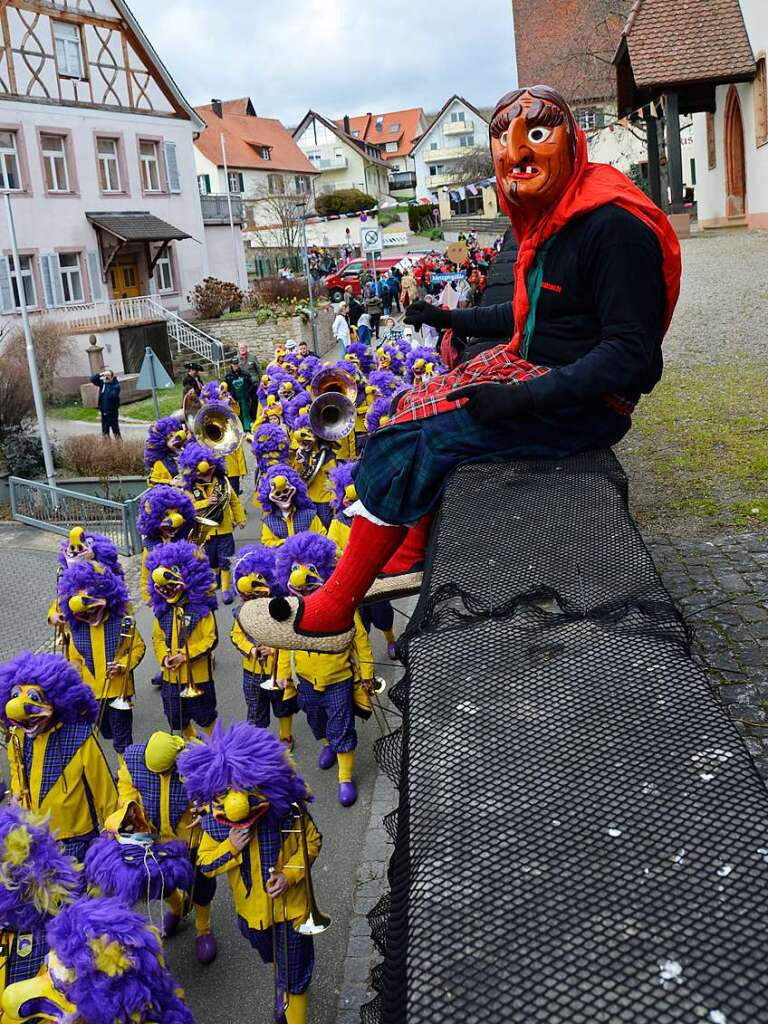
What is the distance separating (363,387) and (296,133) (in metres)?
85.0

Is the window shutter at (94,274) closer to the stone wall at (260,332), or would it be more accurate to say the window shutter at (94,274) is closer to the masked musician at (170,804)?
the stone wall at (260,332)

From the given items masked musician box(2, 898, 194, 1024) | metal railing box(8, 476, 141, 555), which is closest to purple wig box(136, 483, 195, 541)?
metal railing box(8, 476, 141, 555)

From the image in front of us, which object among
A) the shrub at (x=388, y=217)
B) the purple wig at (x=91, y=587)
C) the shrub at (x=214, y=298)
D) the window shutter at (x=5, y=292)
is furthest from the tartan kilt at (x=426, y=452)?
the shrub at (x=388, y=217)

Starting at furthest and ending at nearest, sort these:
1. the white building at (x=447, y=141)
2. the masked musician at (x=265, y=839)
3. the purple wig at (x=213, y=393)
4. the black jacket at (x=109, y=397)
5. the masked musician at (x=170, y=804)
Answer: the white building at (x=447, y=141) < the black jacket at (x=109, y=397) < the purple wig at (x=213, y=393) < the masked musician at (x=170, y=804) < the masked musician at (x=265, y=839)

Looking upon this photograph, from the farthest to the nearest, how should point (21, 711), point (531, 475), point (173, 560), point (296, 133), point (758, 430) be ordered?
point (296, 133), point (758, 430), point (173, 560), point (21, 711), point (531, 475)

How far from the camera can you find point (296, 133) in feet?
306

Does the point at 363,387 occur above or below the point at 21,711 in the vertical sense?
above

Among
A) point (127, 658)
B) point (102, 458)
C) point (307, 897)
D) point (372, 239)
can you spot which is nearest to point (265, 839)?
point (307, 897)

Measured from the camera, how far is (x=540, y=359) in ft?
12.0

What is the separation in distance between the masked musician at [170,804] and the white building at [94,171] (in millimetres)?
24738

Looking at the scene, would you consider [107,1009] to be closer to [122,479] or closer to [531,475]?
[531,475]

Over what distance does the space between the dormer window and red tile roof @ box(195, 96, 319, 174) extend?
28073 millimetres

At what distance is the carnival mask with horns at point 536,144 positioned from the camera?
3494 mm

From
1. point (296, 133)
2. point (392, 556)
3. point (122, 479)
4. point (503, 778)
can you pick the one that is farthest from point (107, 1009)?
point (296, 133)
